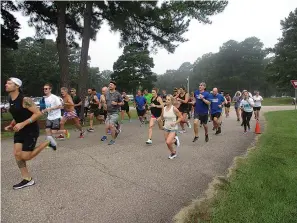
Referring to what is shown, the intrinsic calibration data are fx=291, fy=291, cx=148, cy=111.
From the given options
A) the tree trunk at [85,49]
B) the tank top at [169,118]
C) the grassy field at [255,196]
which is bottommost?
the grassy field at [255,196]

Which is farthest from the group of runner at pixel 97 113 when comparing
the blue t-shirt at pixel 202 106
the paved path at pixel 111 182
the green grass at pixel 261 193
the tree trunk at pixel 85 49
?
the green grass at pixel 261 193

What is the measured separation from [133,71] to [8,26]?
53.5 metres

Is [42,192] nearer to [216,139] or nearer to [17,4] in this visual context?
[216,139]

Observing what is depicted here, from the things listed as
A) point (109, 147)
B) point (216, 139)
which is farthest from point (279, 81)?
point (109, 147)

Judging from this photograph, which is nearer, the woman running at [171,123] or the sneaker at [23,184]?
the sneaker at [23,184]

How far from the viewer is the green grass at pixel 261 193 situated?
3.79 meters

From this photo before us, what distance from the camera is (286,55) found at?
49188 millimetres

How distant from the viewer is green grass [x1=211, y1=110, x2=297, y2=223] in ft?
12.4

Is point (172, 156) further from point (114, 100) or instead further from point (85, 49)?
point (85, 49)

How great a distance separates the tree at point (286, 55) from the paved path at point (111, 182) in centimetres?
4534

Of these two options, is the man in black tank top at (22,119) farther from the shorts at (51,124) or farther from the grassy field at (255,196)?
the shorts at (51,124)

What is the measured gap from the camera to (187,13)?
15.5 meters

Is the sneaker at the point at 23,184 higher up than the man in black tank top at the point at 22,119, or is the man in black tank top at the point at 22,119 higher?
the man in black tank top at the point at 22,119

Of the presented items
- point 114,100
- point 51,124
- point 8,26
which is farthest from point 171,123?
point 8,26
